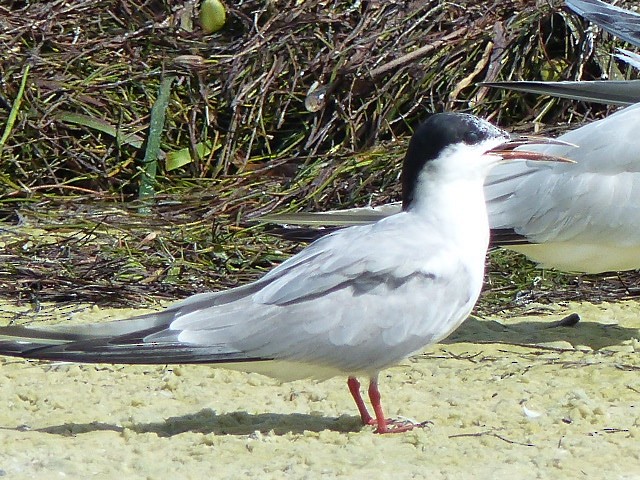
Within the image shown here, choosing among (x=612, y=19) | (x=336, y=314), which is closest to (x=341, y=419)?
(x=336, y=314)

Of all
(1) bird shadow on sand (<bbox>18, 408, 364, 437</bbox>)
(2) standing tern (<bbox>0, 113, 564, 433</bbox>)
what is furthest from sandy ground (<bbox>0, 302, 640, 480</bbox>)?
(2) standing tern (<bbox>0, 113, 564, 433</bbox>)

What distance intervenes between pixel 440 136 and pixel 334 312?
741 millimetres

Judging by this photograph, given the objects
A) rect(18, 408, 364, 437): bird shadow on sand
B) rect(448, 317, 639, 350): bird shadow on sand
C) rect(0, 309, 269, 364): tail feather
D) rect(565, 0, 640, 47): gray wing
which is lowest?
rect(448, 317, 639, 350): bird shadow on sand

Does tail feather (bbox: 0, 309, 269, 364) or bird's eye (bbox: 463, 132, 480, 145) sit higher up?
bird's eye (bbox: 463, 132, 480, 145)

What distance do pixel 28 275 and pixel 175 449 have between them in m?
2.66

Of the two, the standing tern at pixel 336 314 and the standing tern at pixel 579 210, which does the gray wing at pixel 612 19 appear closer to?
the standing tern at pixel 579 210

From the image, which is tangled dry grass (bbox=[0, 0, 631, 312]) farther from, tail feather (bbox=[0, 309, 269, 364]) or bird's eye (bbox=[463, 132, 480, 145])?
tail feather (bbox=[0, 309, 269, 364])

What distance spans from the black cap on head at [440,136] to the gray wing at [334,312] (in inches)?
12.3

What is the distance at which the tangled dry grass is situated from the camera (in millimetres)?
7387

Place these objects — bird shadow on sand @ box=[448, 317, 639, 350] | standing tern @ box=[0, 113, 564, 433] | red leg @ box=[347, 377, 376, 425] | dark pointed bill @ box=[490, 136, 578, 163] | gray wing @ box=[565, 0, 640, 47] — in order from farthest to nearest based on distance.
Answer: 1. gray wing @ box=[565, 0, 640, 47]
2. bird shadow on sand @ box=[448, 317, 639, 350]
3. dark pointed bill @ box=[490, 136, 578, 163]
4. red leg @ box=[347, 377, 376, 425]
5. standing tern @ box=[0, 113, 564, 433]

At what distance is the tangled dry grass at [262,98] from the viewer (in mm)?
7387

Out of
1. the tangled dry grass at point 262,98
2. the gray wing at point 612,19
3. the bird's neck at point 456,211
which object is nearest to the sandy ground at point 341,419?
the bird's neck at point 456,211

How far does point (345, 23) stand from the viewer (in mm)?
8133

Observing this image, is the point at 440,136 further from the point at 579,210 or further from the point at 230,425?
the point at 579,210
